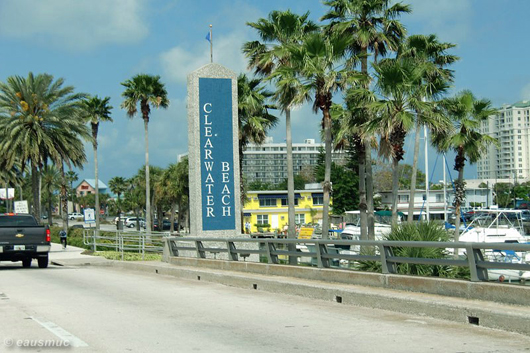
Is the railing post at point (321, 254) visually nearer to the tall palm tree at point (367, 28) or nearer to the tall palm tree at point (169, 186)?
the tall palm tree at point (367, 28)

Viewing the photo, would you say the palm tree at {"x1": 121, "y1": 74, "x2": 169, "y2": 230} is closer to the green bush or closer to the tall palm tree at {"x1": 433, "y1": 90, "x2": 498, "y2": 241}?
the tall palm tree at {"x1": 433, "y1": 90, "x2": 498, "y2": 241}

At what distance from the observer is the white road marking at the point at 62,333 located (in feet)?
28.5

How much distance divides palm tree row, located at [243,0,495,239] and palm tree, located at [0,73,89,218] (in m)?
12.7

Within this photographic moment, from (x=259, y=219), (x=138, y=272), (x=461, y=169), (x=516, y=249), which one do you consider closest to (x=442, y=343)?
(x=516, y=249)

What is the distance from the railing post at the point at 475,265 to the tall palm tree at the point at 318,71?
18126mm

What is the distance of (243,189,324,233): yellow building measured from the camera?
8831cm

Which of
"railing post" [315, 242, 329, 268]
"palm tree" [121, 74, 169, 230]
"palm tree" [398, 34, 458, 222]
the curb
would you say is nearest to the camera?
the curb

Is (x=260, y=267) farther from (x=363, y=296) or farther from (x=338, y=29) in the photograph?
(x=338, y=29)

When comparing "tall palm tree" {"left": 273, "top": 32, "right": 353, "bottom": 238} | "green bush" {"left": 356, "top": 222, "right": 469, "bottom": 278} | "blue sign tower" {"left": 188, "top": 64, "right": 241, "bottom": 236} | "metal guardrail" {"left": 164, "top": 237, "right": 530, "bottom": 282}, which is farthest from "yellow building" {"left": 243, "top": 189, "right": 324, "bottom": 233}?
"green bush" {"left": 356, "top": 222, "right": 469, "bottom": 278}

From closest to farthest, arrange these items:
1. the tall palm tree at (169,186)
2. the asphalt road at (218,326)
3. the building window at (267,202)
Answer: the asphalt road at (218,326) < the tall palm tree at (169,186) < the building window at (267,202)

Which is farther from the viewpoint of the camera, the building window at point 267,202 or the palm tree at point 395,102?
the building window at point 267,202

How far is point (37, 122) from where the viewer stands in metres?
42.4

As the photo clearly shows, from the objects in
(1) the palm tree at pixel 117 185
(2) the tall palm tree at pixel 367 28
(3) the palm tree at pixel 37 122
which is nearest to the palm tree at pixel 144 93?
(3) the palm tree at pixel 37 122

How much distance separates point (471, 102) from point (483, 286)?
87.4 ft
